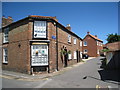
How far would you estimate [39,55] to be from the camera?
1217 cm

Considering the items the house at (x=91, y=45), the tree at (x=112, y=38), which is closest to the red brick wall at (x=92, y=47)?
the house at (x=91, y=45)

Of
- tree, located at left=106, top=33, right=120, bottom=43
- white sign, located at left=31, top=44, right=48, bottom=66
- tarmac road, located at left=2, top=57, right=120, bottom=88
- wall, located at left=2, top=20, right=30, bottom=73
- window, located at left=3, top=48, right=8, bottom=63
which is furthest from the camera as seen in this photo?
tree, located at left=106, top=33, right=120, bottom=43

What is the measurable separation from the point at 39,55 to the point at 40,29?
307 cm

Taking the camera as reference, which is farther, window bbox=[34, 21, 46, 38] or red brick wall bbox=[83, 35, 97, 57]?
red brick wall bbox=[83, 35, 97, 57]

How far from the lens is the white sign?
12000 mm

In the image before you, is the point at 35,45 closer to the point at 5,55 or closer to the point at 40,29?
the point at 40,29

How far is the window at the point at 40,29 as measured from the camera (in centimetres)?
1238

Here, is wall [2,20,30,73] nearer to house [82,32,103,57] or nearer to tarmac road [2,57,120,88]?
tarmac road [2,57,120,88]

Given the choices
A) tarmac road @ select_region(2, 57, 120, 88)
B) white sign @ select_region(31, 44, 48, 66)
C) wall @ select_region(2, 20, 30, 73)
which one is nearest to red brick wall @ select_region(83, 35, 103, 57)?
white sign @ select_region(31, 44, 48, 66)

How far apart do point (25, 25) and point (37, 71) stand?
5645 mm

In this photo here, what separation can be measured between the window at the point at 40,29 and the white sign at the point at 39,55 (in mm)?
1270

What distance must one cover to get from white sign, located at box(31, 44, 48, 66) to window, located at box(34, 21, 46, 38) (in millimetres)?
1270

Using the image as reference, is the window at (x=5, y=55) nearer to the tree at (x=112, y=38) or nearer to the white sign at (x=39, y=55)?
the white sign at (x=39, y=55)

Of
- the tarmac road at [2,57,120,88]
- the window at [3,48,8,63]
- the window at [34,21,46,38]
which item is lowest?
the tarmac road at [2,57,120,88]
